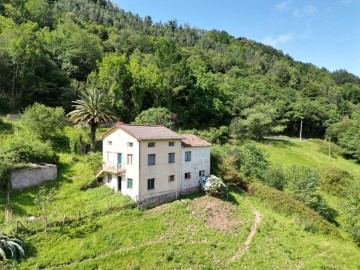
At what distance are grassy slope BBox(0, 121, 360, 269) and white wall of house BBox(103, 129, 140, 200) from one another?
1273mm

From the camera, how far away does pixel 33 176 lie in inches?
1118

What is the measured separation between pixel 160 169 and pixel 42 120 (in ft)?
58.4

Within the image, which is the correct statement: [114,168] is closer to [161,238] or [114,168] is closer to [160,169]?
[160,169]

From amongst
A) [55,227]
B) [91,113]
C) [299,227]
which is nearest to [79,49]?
[91,113]

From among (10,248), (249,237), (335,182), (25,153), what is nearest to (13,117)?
(25,153)

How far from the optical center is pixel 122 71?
50.6 m

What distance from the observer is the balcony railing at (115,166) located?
2929cm

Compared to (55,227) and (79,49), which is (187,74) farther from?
(55,227)

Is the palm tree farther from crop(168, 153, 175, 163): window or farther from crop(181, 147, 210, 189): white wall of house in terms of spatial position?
crop(181, 147, 210, 189): white wall of house

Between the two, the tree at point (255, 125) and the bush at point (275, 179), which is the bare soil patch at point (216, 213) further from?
the tree at point (255, 125)

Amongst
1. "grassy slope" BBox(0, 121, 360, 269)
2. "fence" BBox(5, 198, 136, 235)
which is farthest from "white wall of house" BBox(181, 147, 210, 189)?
"fence" BBox(5, 198, 136, 235)

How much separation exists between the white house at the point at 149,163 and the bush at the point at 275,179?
12.4 m

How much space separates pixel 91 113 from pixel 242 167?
76.3ft

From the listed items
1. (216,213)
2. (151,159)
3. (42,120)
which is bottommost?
(216,213)
